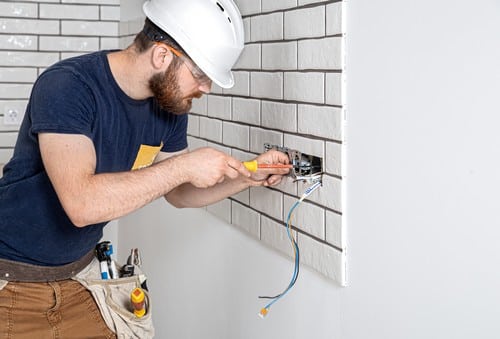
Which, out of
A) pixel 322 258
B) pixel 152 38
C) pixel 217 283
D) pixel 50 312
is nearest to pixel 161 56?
pixel 152 38

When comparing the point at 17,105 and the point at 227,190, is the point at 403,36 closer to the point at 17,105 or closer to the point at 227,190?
the point at 227,190

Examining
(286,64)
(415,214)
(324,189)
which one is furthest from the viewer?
(286,64)

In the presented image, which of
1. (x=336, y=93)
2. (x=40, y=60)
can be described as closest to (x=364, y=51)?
(x=336, y=93)

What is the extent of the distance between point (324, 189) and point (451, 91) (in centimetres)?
48

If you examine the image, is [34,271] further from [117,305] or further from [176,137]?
[176,137]

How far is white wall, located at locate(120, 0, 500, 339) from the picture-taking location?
112 cm

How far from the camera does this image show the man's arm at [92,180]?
146 centimetres

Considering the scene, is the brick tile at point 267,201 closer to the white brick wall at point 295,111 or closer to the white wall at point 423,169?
the white brick wall at point 295,111

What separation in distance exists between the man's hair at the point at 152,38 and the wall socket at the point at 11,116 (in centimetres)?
170

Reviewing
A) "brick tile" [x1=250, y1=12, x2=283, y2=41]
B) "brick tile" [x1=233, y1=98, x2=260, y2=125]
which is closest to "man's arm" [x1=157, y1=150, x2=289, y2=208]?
"brick tile" [x1=233, y1=98, x2=260, y2=125]

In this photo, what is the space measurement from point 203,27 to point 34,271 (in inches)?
31.0

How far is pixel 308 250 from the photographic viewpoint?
1671 mm

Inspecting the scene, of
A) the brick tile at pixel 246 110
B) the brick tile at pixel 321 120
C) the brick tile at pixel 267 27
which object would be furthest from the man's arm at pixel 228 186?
the brick tile at pixel 267 27

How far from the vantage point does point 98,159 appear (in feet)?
5.57
